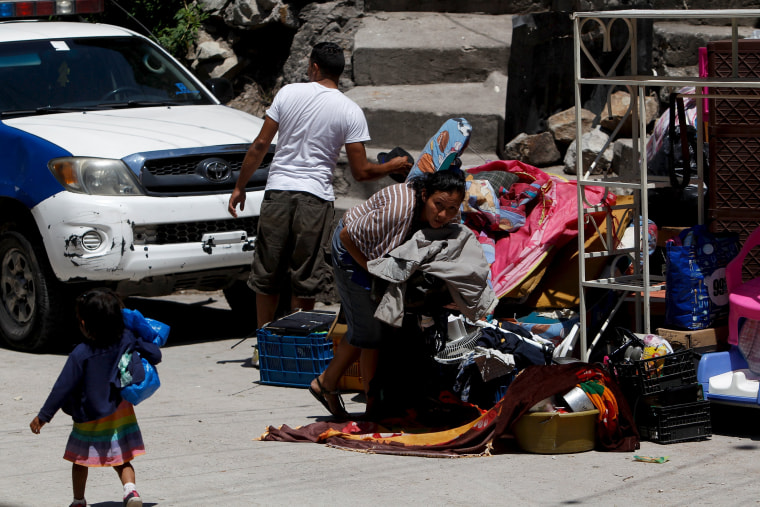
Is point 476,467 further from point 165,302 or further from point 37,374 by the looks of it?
point 165,302

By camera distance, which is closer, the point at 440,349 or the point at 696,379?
the point at 696,379

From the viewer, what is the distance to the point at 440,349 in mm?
6098

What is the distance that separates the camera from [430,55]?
37.8 feet

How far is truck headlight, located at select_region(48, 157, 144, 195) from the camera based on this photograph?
7660 millimetres

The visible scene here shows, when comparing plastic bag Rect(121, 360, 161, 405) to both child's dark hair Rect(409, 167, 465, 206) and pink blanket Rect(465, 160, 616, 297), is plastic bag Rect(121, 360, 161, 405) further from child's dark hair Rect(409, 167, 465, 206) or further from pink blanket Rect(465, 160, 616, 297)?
pink blanket Rect(465, 160, 616, 297)

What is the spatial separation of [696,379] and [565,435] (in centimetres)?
78

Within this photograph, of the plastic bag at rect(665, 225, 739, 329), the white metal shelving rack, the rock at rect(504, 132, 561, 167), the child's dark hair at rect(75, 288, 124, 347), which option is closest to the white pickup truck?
the rock at rect(504, 132, 561, 167)

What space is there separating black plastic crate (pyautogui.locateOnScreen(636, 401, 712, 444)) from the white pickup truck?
3468 mm

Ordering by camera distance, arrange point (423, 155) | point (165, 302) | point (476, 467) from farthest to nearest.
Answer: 1. point (165, 302)
2. point (423, 155)
3. point (476, 467)

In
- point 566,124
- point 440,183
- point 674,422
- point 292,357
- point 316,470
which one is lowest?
point 316,470

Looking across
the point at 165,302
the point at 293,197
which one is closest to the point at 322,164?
the point at 293,197

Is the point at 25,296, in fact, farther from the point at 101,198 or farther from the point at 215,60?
the point at 215,60

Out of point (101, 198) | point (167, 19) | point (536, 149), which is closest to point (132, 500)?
point (101, 198)

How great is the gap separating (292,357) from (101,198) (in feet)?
5.96
